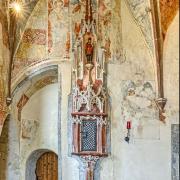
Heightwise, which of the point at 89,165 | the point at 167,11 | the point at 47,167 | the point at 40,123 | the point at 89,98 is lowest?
the point at 47,167

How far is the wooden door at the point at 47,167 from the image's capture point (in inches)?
559

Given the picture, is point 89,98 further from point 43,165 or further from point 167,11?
point 43,165

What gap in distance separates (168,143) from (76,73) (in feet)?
10.1

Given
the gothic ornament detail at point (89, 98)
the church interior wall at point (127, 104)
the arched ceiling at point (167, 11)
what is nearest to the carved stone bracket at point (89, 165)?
the gothic ornament detail at point (89, 98)

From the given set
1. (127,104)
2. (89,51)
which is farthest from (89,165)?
(89,51)

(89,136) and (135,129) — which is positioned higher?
(135,129)

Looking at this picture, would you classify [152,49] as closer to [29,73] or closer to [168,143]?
Result: [168,143]

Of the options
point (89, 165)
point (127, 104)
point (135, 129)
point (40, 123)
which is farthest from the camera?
point (40, 123)

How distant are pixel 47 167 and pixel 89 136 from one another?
2617 millimetres

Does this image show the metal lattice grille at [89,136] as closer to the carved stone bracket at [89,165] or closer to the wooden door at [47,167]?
the carved stone bracket at [89,165]

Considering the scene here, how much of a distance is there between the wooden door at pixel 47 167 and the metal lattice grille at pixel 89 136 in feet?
7.17

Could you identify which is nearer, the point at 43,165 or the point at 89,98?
the point at 89,98

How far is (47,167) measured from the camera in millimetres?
14289

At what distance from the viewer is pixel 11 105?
13.3 m
